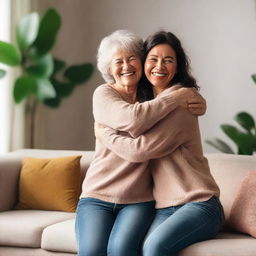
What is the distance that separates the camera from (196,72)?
5508 millimetres

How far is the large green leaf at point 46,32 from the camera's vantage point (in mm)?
5000

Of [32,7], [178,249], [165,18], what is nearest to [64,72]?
[32,7]

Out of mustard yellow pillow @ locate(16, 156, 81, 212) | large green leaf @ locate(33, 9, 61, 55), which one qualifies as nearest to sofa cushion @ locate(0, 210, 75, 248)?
mustard yellow pillow @ locate(16, 156, 81, 212)

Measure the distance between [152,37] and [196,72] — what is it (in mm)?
2660

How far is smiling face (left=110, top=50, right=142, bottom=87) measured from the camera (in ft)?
9.54

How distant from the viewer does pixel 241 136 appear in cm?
479

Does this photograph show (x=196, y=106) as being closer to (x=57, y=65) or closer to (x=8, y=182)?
(x=8, y=182)

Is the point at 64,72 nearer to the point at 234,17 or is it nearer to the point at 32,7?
the point at 32,7

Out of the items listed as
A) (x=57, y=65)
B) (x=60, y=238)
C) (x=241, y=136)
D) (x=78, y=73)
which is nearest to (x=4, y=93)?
(x=57, y=65)

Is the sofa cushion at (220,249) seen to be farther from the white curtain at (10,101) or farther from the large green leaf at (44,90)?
the white curtain at (10,101)

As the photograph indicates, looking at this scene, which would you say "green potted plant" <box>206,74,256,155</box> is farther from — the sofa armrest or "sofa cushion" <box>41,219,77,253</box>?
"sofa cushion" <box>41,219,77,253</box>

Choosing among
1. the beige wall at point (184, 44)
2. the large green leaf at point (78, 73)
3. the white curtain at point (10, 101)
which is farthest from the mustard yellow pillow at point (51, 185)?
the beige wall at point (184, 44)

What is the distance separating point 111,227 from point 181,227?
1.05ft

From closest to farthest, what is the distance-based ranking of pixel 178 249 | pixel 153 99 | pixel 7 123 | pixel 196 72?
pixel 178 249
pixel 153 99
pixel 7 123
pixel 196 72
